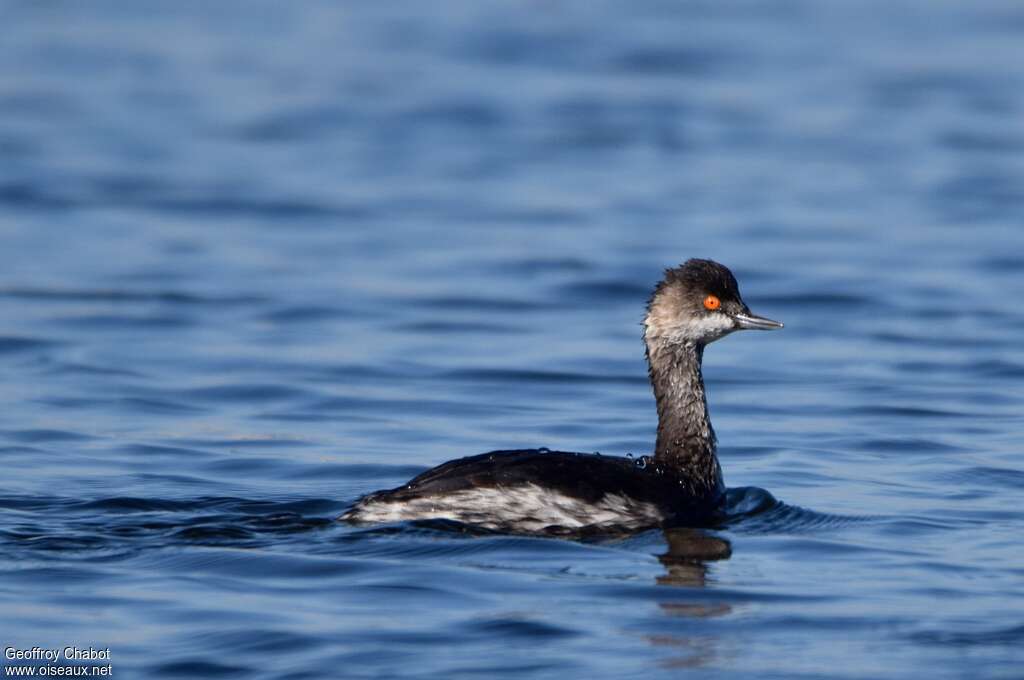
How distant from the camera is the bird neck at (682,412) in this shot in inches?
426

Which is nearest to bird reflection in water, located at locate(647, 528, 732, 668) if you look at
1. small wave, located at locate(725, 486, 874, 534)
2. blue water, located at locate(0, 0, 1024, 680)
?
blue water, located at locate(0, 0, 1024, 680)

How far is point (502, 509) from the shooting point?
9.72m

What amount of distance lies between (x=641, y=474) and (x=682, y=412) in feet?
2.39

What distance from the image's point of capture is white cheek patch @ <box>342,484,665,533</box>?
31.7 ft

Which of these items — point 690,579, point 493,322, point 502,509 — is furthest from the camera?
point 493,322

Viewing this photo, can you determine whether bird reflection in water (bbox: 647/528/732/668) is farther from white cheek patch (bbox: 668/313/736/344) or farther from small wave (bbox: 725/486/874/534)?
white cheek patch (bbox: 668/313/736/344)

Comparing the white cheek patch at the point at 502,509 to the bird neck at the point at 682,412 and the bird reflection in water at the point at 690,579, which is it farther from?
the bird neck at the point at 682,412

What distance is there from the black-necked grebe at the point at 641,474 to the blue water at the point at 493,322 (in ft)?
0.57

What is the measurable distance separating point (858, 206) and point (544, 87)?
26.2 feet

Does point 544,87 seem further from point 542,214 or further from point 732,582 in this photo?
point 732,582

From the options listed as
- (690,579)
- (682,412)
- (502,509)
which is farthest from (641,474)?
(690,579)

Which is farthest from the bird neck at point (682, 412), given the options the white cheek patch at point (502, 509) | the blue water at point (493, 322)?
the white cheek patch at point (502, 509)

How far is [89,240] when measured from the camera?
19688mm

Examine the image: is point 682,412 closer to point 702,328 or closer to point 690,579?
point 702,328
